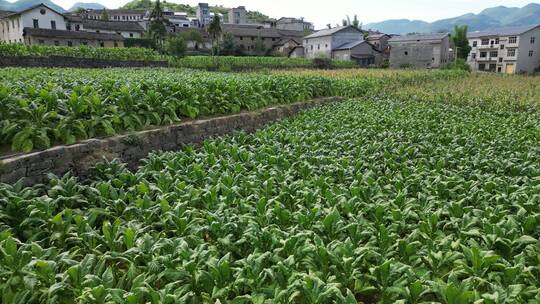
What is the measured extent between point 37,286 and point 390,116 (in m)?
11.8

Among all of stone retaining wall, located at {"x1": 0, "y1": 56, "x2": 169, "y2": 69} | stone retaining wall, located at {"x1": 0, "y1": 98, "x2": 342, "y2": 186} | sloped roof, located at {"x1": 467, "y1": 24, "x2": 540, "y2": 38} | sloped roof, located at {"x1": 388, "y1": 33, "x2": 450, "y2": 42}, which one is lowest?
stone retaining wall, located at {"x1": 0, "y1": 98, "x2": 342, "y2": 186}

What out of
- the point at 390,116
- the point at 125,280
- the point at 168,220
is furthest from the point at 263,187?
the point at 390,116

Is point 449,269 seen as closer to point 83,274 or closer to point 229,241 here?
point 229,241

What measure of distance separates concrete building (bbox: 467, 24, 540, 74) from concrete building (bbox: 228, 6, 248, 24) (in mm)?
61719

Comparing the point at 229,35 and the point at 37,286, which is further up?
the point at 229,35

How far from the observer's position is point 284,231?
5145mm

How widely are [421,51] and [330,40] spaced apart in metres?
14.6

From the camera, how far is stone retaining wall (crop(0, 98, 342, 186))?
639 centimetres

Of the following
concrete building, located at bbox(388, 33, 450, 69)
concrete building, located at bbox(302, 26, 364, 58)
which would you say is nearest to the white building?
concrete building, located at bbox(302, 26, 364, 58)

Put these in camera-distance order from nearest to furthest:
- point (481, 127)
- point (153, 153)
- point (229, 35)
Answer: point (153, 153) → point (481, 127) → point (229, 35)

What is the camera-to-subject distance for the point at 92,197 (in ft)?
20.1

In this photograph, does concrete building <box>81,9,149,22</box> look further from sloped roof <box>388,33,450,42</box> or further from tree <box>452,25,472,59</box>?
tree <box>452,25,472,59</box>

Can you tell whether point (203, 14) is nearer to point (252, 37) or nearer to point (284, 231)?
point (252, 37)

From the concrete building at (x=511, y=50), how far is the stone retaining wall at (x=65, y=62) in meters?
58.1
